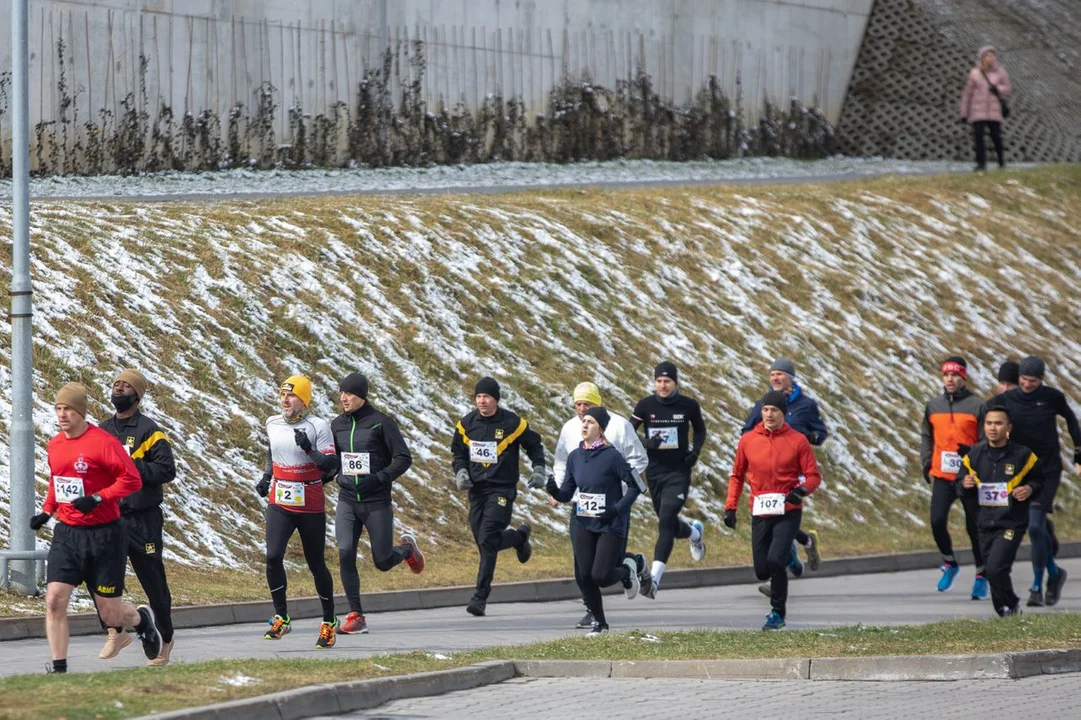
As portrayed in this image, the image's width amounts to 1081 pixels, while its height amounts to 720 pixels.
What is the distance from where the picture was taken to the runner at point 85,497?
33.5 ft

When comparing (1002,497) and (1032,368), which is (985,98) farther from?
(1002,497)

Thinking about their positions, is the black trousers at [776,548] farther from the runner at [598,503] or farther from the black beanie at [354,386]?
the black beanie at [354,386]

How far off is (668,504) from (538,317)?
719cm

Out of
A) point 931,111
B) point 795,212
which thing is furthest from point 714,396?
point 931,111

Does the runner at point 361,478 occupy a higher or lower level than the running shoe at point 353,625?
higher

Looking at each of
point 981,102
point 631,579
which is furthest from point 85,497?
point 981,102

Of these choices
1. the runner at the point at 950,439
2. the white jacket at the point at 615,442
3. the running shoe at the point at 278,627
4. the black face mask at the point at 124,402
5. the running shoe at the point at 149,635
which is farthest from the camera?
the runner at the point at 950,439

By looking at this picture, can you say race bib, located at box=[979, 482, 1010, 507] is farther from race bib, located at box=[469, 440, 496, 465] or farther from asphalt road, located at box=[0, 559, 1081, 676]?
race bib, located at box=[469, 440, 496, 465]

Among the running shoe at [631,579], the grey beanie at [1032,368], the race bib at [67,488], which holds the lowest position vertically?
the running shoe at [631,579]

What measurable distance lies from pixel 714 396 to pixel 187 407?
Answer: 25.4 ft

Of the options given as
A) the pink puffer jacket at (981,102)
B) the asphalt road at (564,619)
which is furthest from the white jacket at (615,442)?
the pink puffer jacket at (981,102)

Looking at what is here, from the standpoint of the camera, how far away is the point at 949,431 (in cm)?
1627

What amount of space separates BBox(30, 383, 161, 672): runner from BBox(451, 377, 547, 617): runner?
436 cm

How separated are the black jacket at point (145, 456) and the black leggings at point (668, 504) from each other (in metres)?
5.75
